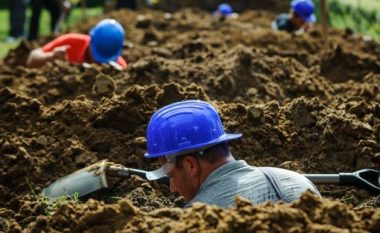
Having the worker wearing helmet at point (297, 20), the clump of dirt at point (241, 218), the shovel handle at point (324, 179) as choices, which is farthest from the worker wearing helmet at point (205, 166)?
the worker wearing helmet at point (297, 20)

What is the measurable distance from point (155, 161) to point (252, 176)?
212 cm

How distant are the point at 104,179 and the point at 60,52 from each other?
4.20 metres

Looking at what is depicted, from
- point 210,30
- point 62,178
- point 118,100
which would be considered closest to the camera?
point 62,178

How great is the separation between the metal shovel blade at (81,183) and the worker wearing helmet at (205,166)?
52.0 inches

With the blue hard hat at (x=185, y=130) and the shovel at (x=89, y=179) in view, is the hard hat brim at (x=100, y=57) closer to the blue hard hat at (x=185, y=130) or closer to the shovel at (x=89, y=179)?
the shovel at (x=89, y=179)

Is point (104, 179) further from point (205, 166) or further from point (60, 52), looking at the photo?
point (60, 52)

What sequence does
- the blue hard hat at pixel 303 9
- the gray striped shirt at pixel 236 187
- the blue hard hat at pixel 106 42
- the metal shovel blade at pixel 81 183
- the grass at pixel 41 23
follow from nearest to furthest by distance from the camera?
the gray striped shirt at pixel 236 187 → the metal shovel blade at pixel 81 183 → the blue hard hat at pixel 106 42 → the blue hard hat at pixel 303 9 → the grass at pixel 41 23

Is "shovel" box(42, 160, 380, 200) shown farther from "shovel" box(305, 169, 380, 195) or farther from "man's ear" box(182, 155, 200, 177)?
"man's ear" box(182, 155, 200, 177)

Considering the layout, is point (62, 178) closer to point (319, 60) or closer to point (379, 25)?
point (319, 60)

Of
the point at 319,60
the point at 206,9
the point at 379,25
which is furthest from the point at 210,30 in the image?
the point at 206,9

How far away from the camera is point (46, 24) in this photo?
24.4 meters

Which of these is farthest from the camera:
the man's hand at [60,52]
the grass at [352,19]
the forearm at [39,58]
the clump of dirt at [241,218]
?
the grass at [352,19]

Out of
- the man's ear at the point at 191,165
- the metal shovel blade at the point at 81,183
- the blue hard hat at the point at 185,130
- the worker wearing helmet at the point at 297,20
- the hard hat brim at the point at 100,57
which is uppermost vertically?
the worker wearing helmet at the point at 297,20

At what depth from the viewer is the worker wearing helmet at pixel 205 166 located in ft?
15.0
